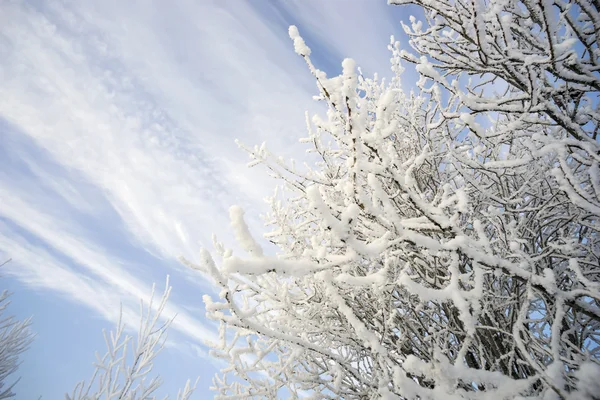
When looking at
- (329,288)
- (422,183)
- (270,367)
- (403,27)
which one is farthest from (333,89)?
(422,183)

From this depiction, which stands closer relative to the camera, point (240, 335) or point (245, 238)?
point (245, 238)

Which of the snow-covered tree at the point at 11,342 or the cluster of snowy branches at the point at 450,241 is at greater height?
the cluster of snowy branches at the point at 450,241

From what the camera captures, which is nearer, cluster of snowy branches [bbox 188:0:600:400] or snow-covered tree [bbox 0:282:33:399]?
cluster of snowy branches [bbox 188:0:600:400]

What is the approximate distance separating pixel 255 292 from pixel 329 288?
68.4 inches

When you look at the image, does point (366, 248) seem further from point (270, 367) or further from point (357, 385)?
point (357, 385)

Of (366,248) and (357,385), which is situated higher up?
(366,248)

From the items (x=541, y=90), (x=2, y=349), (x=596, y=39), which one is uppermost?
(x=596, y=39)

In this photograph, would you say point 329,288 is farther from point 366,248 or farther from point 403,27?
point 403,27

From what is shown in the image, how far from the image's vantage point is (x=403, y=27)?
2639mm

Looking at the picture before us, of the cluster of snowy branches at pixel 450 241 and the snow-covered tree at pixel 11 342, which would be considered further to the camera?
the snow-covered tree at pixel 11 342

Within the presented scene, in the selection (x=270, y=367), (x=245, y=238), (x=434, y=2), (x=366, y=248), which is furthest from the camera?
(x=270, y=367)

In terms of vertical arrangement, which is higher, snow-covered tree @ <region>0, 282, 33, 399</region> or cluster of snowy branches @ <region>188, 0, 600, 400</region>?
cluster of snowy branches @ <region>188, 0, 600, 400</region>

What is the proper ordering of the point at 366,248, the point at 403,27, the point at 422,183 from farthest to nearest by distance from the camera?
1. the point at 422,183
2. the point at 403,27
3. the point at 366,248

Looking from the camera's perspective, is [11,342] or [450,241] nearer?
[450,241]
